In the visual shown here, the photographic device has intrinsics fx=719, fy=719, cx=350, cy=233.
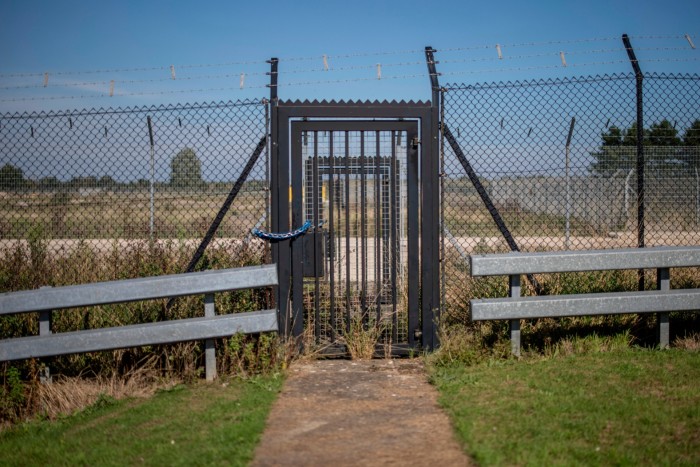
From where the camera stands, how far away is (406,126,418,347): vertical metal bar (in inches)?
283

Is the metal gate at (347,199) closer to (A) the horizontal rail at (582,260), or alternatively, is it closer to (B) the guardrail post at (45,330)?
(A) the horizontal rail at (582,260)

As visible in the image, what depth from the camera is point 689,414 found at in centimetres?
509

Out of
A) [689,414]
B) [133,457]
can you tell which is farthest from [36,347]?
[689,414]

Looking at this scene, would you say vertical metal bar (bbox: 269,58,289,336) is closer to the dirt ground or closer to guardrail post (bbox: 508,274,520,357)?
the dirt ground

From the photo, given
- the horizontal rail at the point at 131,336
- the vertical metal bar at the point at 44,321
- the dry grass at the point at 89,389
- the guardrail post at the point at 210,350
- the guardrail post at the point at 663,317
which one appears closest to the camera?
the dry grass at the point at 89,389

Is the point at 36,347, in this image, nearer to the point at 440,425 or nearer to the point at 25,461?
the point at 25,461

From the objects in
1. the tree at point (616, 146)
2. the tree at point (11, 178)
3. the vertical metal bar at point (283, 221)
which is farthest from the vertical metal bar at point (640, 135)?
the tree at point (11, 178)

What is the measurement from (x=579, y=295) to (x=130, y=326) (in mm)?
4230

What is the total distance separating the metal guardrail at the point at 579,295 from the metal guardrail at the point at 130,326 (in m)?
2.22

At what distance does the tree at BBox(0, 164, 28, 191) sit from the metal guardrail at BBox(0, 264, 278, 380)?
295 centimetres

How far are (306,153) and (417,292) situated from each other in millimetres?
2100

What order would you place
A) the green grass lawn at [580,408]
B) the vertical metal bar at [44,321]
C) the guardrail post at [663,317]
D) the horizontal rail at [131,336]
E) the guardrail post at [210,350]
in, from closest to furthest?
the green grass lawn at [580,408]
the horizontal rail at [131,336]
the vertical metal bar at [44,321]
the guardrail post at [210,350]
the guardrail post at [663,317]

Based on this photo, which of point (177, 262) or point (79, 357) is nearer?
point (79, 357)

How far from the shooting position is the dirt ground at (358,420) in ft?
14.9
